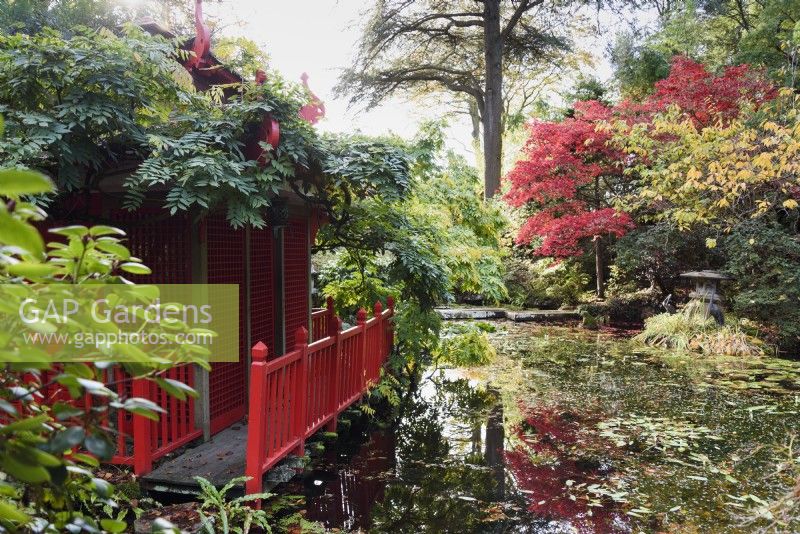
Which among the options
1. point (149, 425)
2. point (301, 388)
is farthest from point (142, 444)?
point (301, 388)

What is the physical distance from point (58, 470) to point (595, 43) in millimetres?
20077

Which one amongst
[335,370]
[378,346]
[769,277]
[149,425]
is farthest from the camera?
[769,277]

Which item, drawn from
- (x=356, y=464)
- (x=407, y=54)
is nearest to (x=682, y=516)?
(x=356, y=464)

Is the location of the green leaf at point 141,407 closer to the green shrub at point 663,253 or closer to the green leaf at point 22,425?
the green leaf at point 22,425

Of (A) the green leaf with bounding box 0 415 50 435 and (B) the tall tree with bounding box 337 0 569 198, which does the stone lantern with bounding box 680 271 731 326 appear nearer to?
(B) the tall tree with bounding box 337 0 569 198

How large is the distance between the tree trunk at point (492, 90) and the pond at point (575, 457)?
775 cm

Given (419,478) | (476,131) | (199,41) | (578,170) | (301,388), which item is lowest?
(419,478)

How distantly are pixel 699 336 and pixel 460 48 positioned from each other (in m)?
11.2

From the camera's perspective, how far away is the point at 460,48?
18.2 metres

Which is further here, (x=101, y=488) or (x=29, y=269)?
(x=101, y=488)

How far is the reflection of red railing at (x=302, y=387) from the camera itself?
425cm

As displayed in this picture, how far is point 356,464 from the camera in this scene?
575cm

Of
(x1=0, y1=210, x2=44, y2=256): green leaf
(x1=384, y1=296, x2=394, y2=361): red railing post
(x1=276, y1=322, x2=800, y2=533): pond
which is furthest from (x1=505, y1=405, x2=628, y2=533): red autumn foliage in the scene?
(x1=0, y1=210, x2=44, y2=256): green leaf

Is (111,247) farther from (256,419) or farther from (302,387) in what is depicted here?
(302,387)
